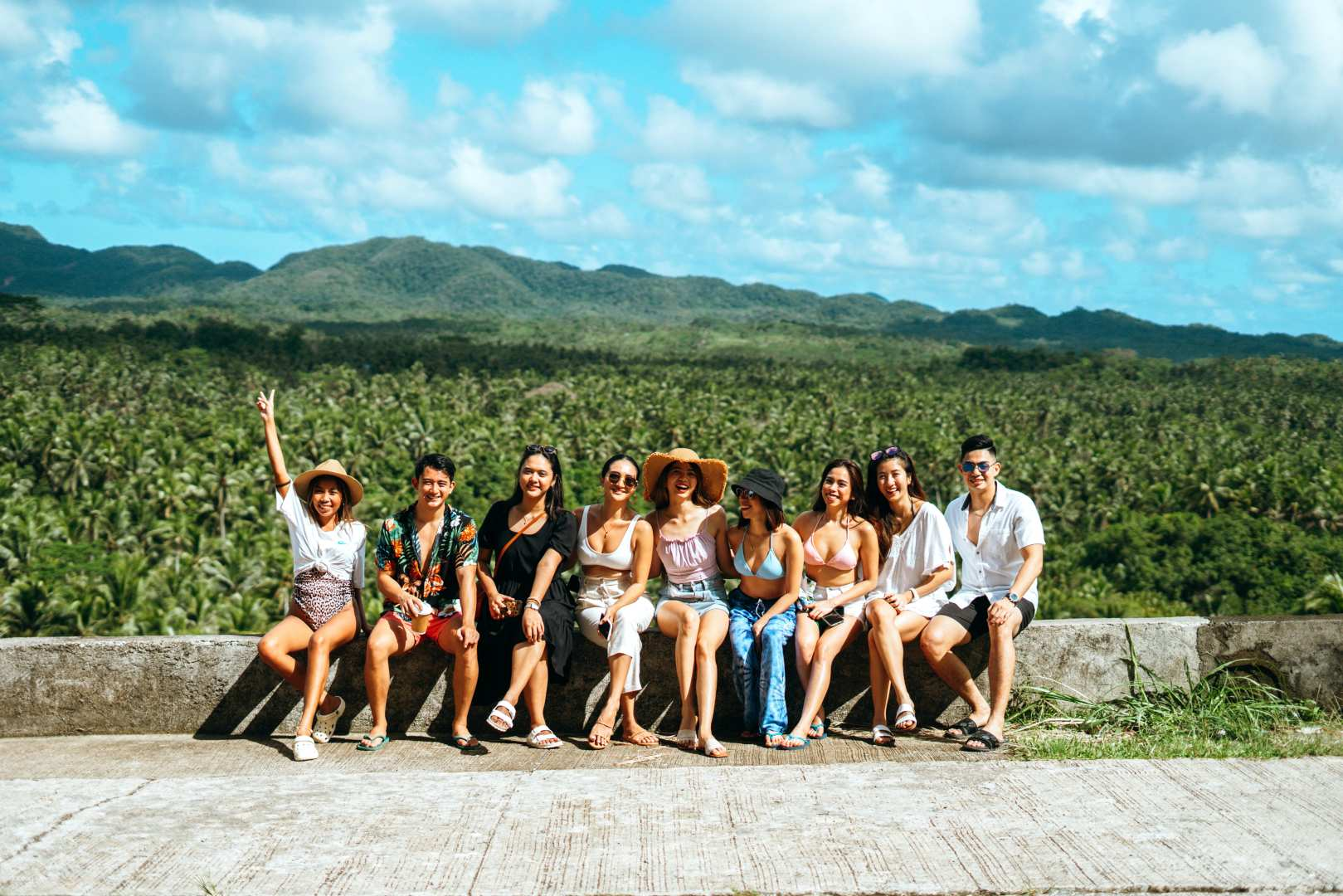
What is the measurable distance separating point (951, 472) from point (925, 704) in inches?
2045

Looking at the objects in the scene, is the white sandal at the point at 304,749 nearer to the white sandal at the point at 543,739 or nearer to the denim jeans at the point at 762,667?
the white sandal at the point at 543,739

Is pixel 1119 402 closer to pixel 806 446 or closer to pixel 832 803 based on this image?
pixel 806 446

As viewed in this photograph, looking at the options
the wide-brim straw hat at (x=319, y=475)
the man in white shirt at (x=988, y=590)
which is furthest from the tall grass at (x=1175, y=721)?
the wide-brim straw hat at (x=319, y=475)

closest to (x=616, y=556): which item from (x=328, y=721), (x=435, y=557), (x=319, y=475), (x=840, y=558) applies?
(x=435, y=557)

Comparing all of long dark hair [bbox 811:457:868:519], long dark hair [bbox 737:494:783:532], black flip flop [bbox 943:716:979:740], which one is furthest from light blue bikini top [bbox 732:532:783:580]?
black flip flop [bbox 943:716:979:740]

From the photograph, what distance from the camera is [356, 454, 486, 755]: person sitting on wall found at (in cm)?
527

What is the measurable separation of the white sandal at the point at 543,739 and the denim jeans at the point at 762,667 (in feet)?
2.79

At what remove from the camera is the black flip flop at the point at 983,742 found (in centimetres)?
505

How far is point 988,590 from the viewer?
18.3 feet

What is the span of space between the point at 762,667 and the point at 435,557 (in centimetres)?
156

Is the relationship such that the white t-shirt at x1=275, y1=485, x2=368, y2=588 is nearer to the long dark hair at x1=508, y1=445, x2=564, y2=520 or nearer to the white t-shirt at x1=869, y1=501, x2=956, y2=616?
the long dark hair at x1=508, y1=445, x2=564, y2=520

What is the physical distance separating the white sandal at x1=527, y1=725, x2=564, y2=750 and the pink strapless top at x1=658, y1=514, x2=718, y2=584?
0.88m

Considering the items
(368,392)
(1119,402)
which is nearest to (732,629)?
(368,392)

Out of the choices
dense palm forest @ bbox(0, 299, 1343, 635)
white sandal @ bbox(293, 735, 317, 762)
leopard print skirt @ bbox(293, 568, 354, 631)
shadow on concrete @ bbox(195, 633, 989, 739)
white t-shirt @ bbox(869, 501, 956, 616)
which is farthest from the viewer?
dense palm forest @ bbox(0, 299, 1343, 635)
